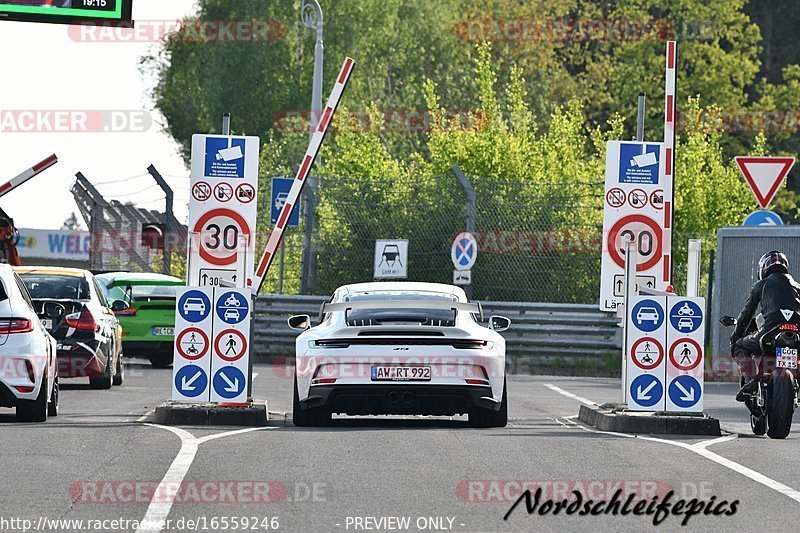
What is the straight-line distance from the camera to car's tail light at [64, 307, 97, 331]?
823 inches

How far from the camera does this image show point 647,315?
52.2 ft

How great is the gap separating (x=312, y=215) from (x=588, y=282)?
16.8ft

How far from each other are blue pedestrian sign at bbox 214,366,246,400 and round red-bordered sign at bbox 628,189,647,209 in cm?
476

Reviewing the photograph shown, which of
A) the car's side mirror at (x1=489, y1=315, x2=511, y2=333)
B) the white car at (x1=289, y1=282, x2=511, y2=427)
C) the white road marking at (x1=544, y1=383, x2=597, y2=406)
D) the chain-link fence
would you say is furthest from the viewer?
the chain-link fence

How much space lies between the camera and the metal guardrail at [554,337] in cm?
3086

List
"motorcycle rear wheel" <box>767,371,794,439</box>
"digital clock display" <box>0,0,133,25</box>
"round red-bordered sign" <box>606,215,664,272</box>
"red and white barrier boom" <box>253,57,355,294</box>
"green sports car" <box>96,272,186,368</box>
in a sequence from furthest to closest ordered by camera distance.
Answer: "green sports car" <box>96,272,186,368</box> < "digital clock display" <box>0,0,133,25</box> < "round red-bordered sign" <box>606,215,664,272</box> < "red and white barrier boom" <box>253,57,355,294</box> < "motorcycle rear wheel" <box>767,371,794,439</box>

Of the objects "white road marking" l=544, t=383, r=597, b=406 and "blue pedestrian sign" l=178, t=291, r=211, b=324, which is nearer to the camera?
"blue pedestrian sign" l=178, t=291, r=211, b=324

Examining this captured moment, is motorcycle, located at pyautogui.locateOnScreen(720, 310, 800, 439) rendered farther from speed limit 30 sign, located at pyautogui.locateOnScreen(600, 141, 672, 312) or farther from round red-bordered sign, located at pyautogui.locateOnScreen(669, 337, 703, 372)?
speed limit 30 sign, located at pyautogui.locateOnScreen(600, 141, 672, 312)

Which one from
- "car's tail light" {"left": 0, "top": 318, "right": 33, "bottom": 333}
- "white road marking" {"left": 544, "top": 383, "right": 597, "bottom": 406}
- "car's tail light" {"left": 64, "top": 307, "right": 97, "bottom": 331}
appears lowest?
"white road marking" {"left": 544, "top": 383, "right": 597, "bottom": 406}

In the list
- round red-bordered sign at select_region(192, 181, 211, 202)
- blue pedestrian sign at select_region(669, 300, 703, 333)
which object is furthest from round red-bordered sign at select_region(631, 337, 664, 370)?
round red-bordered sign at select_region(192, 181, 211, 202)

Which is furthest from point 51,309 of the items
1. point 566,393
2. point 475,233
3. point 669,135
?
point 475,233

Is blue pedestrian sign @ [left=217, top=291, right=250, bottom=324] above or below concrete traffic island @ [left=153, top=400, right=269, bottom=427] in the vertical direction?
above

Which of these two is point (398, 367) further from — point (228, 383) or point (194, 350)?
point (194, 350)

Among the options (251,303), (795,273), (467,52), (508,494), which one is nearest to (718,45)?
(467,52)
